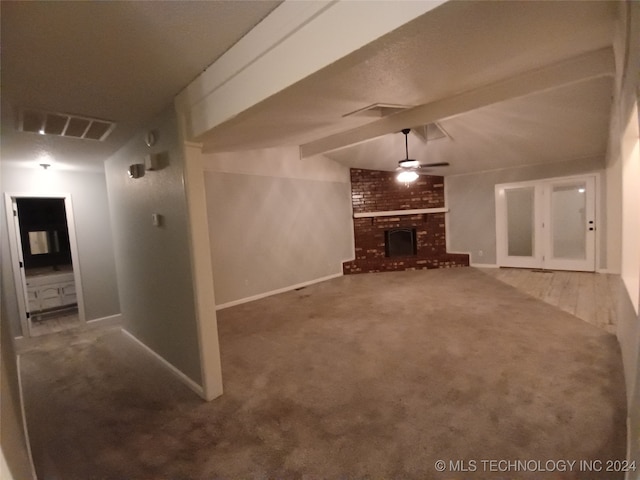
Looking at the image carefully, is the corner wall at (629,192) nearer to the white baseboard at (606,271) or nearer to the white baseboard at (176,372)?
the white baseboard at (176,372)

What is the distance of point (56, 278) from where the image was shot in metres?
4.66

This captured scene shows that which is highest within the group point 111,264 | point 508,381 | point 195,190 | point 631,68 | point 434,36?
point 434,36

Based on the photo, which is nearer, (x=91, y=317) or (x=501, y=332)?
(x=501, y=332)

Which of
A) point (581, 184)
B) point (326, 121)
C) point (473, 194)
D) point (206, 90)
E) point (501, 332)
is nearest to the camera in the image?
point (206, 90)

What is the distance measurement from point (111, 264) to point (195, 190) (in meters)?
3.38

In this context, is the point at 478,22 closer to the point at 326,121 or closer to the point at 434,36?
the point at 434,36

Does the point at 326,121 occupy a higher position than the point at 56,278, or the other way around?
the point at 326,121

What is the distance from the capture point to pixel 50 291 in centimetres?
461

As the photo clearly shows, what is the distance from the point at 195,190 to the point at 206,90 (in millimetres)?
685

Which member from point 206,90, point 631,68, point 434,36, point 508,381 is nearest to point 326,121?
point 206,90

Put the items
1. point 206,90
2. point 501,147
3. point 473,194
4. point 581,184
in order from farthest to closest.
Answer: point 473,194
point 581,184
point 501,147
point 206,90

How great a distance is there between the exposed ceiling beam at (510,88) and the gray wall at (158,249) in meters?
2.42

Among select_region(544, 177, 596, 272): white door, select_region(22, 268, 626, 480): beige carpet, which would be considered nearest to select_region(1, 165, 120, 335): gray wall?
select_region(22, 268, 626, 480): beige carpet

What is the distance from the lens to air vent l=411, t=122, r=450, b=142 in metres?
4.39
